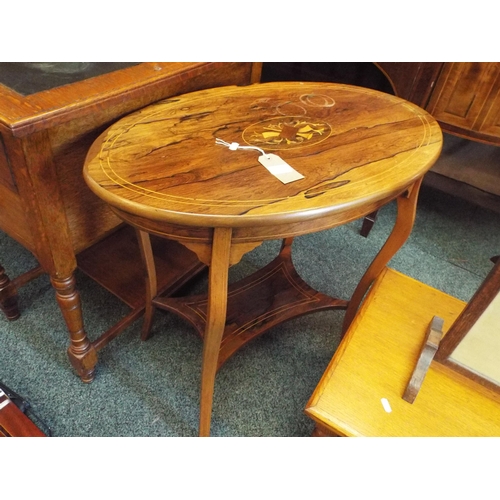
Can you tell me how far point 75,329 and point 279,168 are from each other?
1.95ft

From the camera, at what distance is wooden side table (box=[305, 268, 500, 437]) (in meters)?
0.66

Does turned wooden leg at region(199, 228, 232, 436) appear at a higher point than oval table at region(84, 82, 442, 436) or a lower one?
lower

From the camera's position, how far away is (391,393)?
2.32 feet

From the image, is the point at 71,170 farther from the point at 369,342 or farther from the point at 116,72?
the point at 369,342

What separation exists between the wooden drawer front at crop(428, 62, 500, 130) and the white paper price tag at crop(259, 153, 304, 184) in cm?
79

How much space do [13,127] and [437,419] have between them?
800mm

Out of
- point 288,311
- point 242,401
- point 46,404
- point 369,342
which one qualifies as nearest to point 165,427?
point 242,401

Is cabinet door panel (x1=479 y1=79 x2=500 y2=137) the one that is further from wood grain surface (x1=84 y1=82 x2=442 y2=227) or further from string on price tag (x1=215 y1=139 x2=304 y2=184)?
string on price tag (x1=215 y1=139 x2=304 y2=184)

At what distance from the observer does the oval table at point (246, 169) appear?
590 millimetres

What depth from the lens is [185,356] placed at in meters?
1.11

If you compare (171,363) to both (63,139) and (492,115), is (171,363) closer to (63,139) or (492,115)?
(63,139)

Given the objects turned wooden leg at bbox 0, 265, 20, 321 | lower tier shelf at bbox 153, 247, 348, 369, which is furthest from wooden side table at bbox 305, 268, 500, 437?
turned wooden leg at bbox 0, 265, 20, 321

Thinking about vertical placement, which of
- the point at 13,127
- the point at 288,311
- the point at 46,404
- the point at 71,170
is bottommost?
the point at 46,404

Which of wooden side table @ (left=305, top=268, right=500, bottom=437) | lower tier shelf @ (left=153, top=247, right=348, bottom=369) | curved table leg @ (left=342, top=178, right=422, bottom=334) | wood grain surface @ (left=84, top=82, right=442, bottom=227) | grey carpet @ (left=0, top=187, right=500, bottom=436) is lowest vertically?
grey carpet @ (left=0, top=187, right=500, bottom=436)
